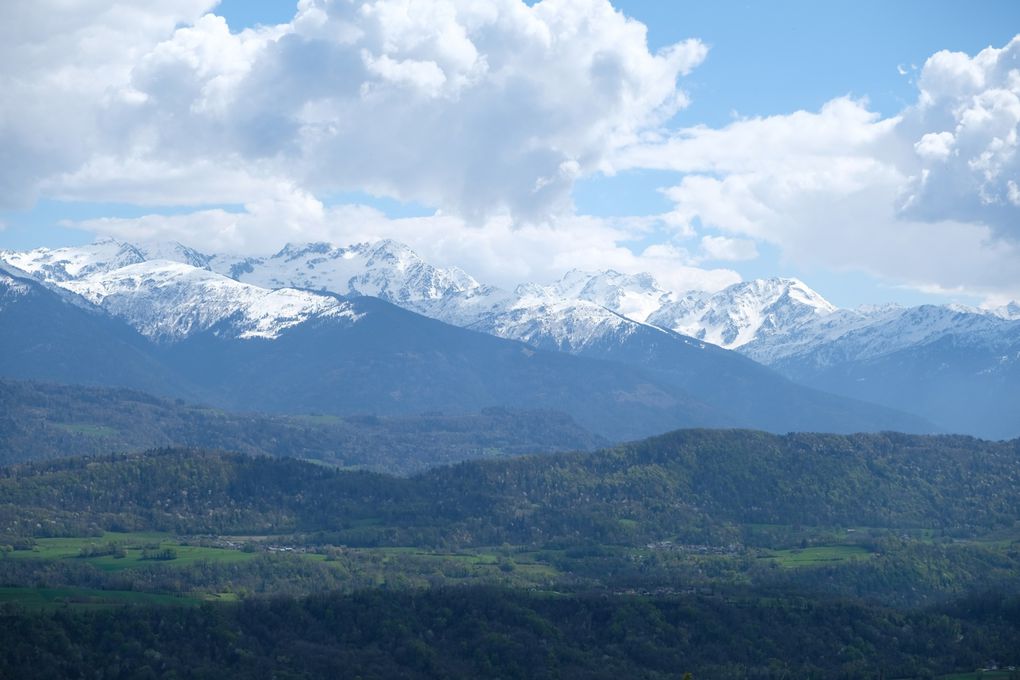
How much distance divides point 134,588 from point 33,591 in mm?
17042

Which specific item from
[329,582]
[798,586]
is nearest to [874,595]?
[798,586]

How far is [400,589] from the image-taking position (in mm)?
182250

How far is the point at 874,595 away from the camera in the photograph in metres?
199

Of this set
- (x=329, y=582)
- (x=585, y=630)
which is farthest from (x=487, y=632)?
(x=329, y=582)

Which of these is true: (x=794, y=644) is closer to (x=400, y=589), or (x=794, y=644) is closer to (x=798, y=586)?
(x=798, y=586)

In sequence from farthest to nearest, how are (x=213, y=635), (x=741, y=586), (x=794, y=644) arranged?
1. (x=741, y=586)
2. (x=794, y=644)
3. (x=213, y=635)

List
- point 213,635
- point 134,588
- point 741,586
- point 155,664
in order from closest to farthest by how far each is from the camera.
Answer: point 155,664 → point 213,635 → point 134,588 → point 741,586

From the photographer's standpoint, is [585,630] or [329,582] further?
[329,582]

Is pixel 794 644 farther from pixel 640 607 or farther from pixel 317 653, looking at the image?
pixel 317 653

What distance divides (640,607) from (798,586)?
3355cm

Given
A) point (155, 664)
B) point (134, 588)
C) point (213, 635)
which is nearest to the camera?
point (155, 664)

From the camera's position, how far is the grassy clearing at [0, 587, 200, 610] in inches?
6053

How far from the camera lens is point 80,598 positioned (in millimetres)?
162375

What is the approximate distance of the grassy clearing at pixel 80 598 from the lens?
154m
